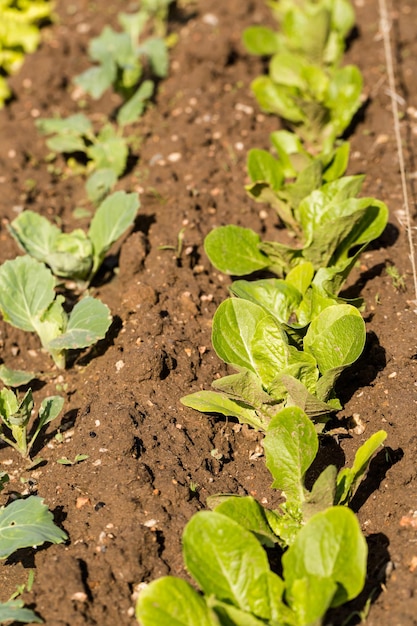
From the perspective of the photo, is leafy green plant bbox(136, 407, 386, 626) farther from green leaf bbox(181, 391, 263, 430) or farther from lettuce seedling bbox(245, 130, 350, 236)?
lettuce seedling bbox(245, 130, 350, 236)

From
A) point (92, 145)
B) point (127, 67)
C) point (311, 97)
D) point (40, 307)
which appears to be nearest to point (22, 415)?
point (40, 307)

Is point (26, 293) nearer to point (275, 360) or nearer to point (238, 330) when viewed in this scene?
point (238, 330)

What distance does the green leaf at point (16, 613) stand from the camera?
2.15 meters

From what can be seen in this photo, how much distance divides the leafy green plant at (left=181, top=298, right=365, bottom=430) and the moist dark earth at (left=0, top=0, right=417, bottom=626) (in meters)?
0.15

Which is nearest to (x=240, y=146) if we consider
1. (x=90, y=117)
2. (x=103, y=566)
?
(x=90, y=117)

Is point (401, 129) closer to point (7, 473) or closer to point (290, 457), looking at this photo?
point (290, 457)

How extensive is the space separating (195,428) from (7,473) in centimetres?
71

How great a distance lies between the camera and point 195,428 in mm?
2834

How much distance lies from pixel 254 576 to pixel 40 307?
1.57m

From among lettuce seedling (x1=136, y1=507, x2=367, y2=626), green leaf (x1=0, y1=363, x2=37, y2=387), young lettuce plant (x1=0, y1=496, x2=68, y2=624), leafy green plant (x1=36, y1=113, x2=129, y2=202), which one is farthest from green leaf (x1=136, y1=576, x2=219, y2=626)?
leafy green plant (x1=36, y1=113, x2=129, y2=202)

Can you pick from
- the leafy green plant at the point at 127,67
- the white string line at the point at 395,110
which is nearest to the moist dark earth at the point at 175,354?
the white string line at the point at 395,110

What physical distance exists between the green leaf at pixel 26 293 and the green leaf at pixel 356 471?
148 cm

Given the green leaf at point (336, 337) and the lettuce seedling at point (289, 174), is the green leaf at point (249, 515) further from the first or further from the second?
the lettuce seedling at point (289, 174)

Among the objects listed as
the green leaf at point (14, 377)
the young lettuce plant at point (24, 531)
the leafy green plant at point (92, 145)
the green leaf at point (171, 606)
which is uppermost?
the leafy green plant at point (92, 145)
